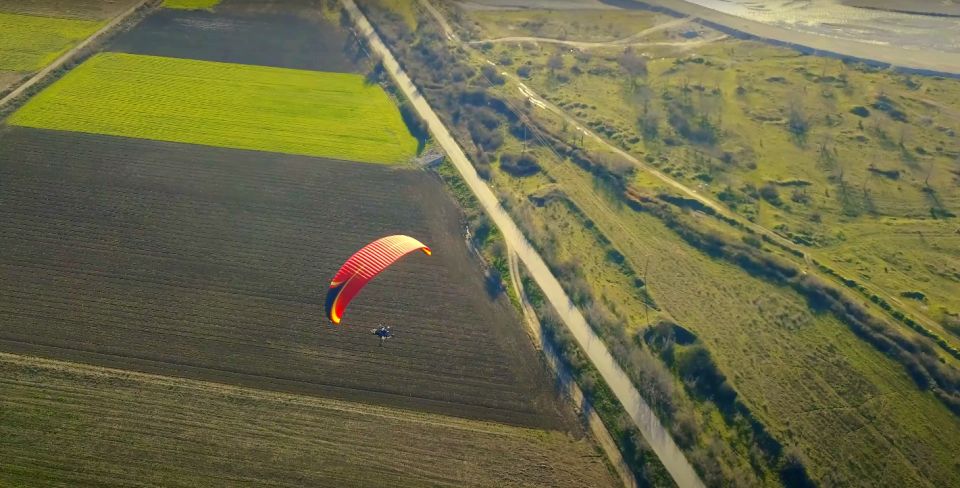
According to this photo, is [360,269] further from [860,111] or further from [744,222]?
[860,111]

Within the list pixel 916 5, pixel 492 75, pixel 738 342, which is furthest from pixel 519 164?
pixel 916 5

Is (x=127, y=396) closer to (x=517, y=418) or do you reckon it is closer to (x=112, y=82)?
(x=517, y=418)

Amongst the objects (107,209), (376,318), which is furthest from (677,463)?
(107,209)

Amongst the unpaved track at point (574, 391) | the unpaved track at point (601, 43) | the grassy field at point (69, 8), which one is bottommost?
the unpaved track at point (574, 391)

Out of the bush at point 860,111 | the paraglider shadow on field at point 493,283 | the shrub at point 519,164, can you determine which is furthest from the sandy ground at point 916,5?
the paraglider shadow on field at point 493,283

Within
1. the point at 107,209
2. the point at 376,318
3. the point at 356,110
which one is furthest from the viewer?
the point at 356,110

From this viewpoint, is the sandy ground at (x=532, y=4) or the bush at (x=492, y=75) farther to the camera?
the sandy ground at (x=532, y=4)

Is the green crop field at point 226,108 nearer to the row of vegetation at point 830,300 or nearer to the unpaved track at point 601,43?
the unpaved track at point 601,43
